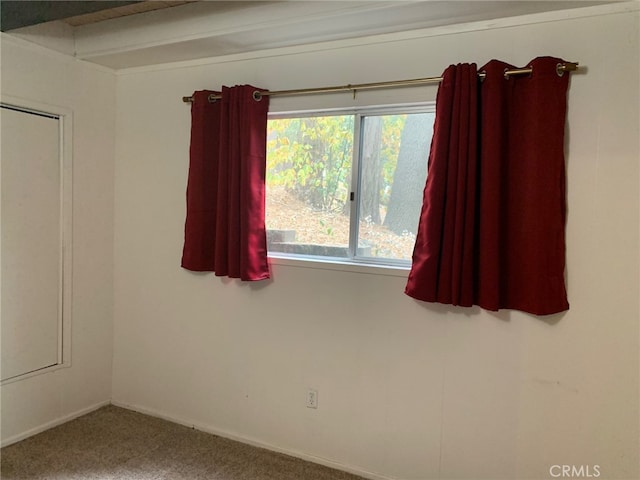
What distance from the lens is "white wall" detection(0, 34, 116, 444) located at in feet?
8.21

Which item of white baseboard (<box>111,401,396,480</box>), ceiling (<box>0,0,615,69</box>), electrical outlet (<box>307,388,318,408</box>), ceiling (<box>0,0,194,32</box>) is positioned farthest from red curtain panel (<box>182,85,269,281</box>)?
white baseboard (<box>111,401,396,480</box>)

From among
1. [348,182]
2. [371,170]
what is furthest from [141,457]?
[371,170]

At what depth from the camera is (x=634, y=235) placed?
71.0 inches

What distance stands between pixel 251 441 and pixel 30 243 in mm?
1690

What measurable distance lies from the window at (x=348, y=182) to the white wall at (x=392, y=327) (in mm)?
126

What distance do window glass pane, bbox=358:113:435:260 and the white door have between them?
1816mm

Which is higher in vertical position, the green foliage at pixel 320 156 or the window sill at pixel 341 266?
the green foliage at pixel 320 156

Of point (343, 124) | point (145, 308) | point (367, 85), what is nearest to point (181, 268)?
point (145, 308)

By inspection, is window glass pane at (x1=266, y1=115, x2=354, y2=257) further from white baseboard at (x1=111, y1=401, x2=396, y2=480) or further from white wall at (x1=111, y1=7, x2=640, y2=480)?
white baseboard at (x1=111, y1=401, x2=396, y2=480)

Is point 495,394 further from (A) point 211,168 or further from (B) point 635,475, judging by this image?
(A) point 211,168

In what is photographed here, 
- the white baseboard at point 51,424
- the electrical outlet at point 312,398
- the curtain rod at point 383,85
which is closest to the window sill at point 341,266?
the electrical outlet at point 312,398

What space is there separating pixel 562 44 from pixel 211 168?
181 centimetres

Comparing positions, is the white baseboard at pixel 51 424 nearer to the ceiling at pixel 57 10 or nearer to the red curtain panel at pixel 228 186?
the red curtain panel at pixel 228 186

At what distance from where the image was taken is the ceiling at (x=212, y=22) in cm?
192
